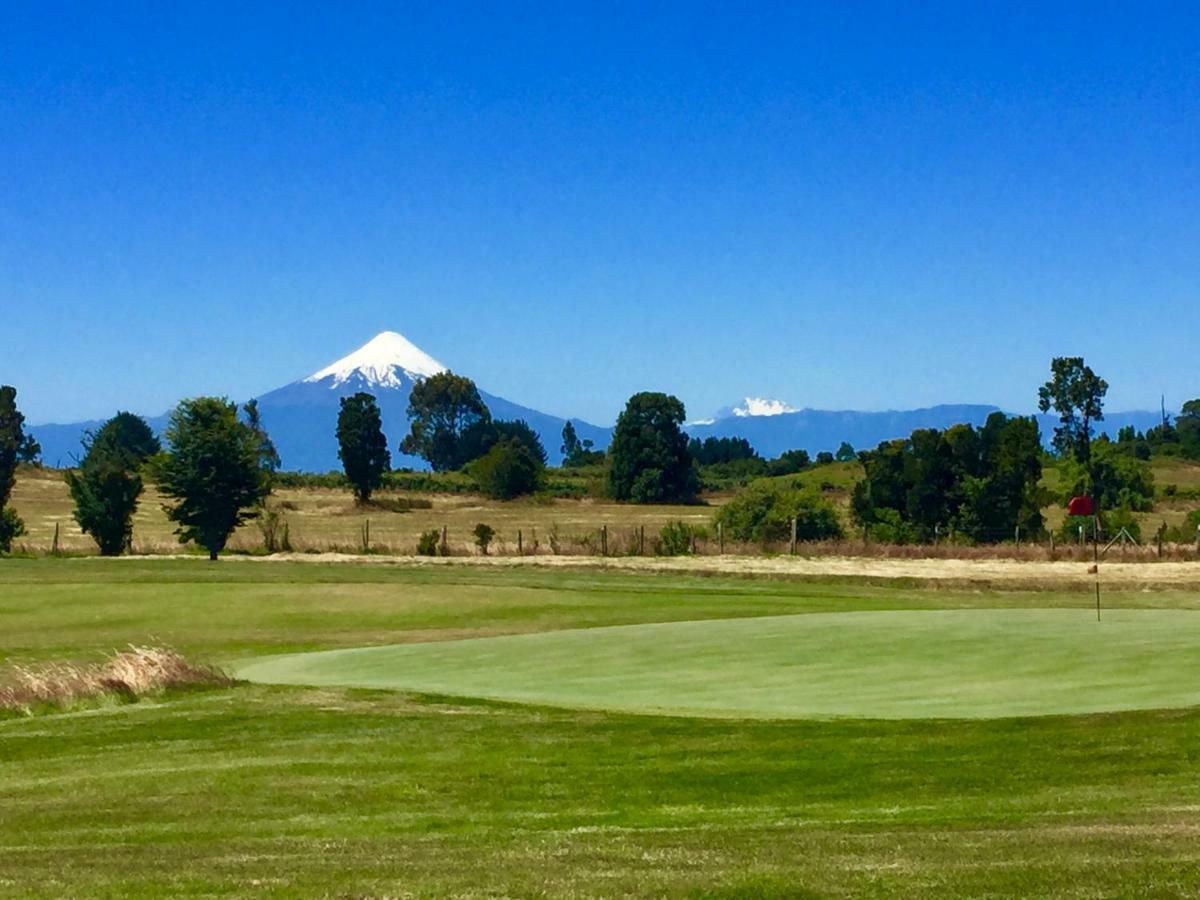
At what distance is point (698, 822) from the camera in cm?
1392

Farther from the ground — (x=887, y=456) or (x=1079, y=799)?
(x=887, y=456)

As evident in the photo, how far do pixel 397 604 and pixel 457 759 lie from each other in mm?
24894

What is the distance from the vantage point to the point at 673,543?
2687 inches

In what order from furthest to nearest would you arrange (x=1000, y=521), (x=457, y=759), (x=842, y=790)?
(x=1000, y=521) → (x=457, y=759) → (x=842, y=790)

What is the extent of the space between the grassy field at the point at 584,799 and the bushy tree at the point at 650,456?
324 ft

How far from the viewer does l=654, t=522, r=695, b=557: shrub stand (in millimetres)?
67312

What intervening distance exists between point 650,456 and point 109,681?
104070 mm

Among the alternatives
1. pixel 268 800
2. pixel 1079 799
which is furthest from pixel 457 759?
pixel 1079 799

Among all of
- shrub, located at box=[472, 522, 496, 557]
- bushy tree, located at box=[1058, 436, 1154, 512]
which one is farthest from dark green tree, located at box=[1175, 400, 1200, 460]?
shrub, located at box=[472, 522, 496, 557]

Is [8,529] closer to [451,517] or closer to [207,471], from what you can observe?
[207,471]

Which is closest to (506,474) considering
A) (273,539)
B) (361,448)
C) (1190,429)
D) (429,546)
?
(361,448)

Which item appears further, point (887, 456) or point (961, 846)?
point (887, 456)

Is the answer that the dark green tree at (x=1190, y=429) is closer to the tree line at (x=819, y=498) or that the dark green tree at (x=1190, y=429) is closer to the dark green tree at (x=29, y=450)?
the tree line at (x=819, y=498)

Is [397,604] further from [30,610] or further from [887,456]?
[887,456]
